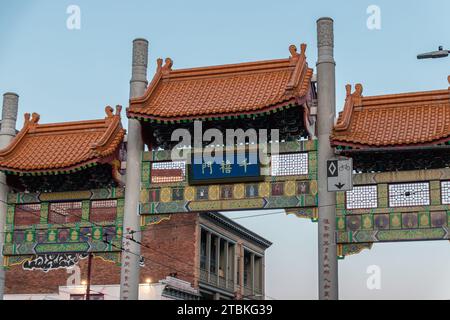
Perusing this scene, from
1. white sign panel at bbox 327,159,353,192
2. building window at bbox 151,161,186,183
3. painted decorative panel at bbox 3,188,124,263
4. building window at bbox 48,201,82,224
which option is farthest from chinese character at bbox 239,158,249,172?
building window at bbox 48,201,82,224

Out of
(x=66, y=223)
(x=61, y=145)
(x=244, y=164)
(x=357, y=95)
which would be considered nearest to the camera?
(x=244, y=164)

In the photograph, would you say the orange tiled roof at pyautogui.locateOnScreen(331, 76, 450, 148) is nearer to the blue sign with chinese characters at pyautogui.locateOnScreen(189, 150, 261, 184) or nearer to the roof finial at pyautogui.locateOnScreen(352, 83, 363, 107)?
the roof finial at pyautogui.locateOnScreen(352, 83, 363, 107)

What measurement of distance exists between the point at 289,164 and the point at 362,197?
2313mm

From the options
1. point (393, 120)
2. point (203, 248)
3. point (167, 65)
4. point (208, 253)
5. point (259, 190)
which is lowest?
point (259, 190)

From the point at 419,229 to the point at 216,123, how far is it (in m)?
6.62

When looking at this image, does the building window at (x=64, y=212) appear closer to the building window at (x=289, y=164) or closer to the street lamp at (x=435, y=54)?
the building window at (x=289, y=164)

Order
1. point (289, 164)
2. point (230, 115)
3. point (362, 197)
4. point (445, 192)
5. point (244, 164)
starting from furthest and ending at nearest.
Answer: point (244, 164)
point (289, 164)
point (230, 115)
point (362, 197)
point (445, 192)

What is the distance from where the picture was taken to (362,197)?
23.0m

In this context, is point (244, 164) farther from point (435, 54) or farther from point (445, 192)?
point (435, 54)

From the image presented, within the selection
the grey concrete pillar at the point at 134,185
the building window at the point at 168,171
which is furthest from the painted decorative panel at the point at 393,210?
the grey concrete pillar at the point at 134,185

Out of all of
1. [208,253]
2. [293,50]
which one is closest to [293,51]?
[293,50]

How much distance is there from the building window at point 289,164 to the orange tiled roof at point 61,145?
501 centimetres

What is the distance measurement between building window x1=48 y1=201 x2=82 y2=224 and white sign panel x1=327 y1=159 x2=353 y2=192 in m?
8.04

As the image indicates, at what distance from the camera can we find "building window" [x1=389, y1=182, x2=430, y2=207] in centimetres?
2266
